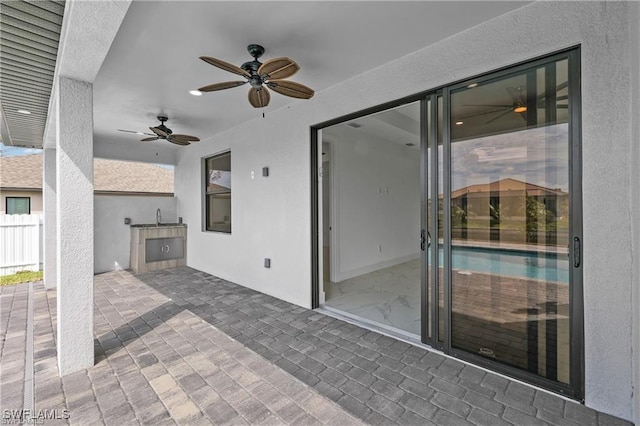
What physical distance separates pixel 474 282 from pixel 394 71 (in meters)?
2.11

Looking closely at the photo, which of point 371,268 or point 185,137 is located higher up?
point 185,137

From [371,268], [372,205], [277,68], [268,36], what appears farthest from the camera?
[372,205]

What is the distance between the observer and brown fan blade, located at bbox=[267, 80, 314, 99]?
2576 mm

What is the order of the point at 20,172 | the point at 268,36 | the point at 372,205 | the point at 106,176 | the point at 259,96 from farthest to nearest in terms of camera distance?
the point at 106,176 → the point at 20,172 → the point at 372,205 → the point at 259,96 → the point at 268,36

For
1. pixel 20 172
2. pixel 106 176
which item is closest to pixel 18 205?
pixel 20 172

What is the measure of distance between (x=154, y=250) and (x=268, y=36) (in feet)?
17.6

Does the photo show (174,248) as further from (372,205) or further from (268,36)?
(268,36)

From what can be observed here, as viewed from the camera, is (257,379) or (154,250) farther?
(154,250)

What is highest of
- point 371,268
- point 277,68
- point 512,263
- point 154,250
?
point 277,68

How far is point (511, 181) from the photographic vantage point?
217 centimetres

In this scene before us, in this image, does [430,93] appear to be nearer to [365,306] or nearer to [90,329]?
[365,306]

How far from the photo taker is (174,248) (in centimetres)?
634

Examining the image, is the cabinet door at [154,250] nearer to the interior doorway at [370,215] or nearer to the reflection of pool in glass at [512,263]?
the interior doorway at [370,215]

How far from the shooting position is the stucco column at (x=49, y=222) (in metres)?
4.41
